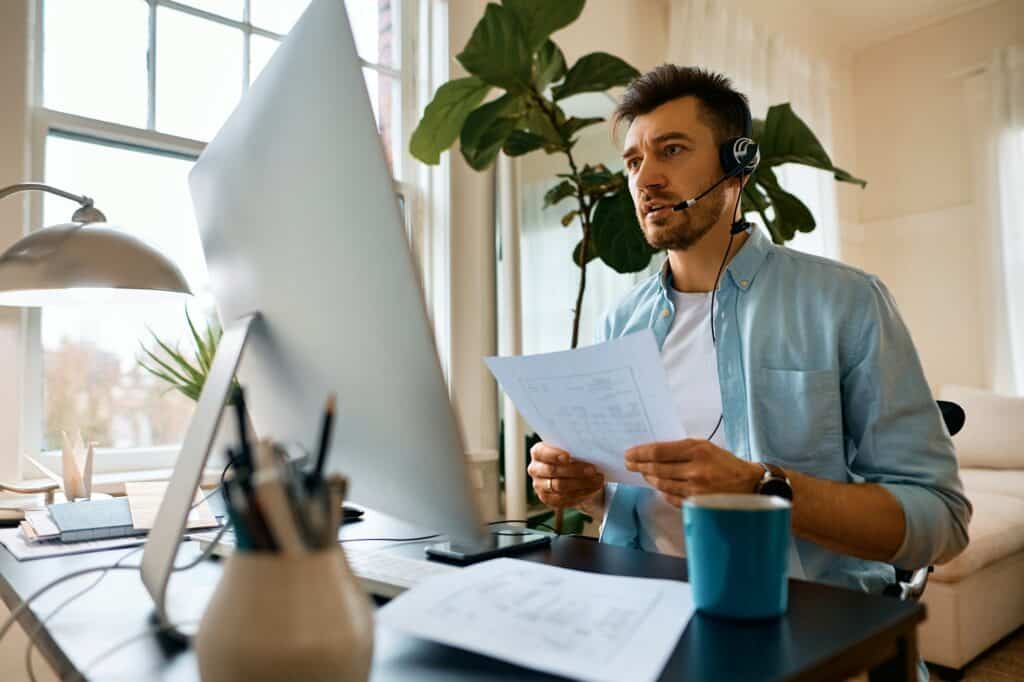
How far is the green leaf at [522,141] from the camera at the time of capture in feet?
6.86

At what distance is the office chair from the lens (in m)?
1.01

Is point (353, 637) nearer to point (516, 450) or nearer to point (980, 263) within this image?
point (516, 450)

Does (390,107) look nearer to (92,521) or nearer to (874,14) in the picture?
(92,521)

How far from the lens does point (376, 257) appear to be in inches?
18.8

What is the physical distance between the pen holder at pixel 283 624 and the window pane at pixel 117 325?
161cm

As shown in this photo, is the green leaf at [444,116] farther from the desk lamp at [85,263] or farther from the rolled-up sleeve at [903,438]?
the rolled-up sleeve at [903,438]

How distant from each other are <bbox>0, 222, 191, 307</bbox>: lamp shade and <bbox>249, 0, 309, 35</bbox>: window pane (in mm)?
1367

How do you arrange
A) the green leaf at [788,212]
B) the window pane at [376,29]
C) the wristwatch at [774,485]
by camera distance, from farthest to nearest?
the window pane at [376,29] → the green leaf at [788,212] → the wristwatch at [774,485]

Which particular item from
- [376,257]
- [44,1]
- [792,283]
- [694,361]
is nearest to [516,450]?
[694,361]

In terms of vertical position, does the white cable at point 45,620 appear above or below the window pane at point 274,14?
below

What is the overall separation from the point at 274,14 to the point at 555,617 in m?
2.20

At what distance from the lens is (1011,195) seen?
4.00 metres

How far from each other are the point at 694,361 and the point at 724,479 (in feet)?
1.66

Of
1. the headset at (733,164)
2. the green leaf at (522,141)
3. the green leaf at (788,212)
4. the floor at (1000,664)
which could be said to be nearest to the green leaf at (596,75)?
the green leaf at (522,141)
